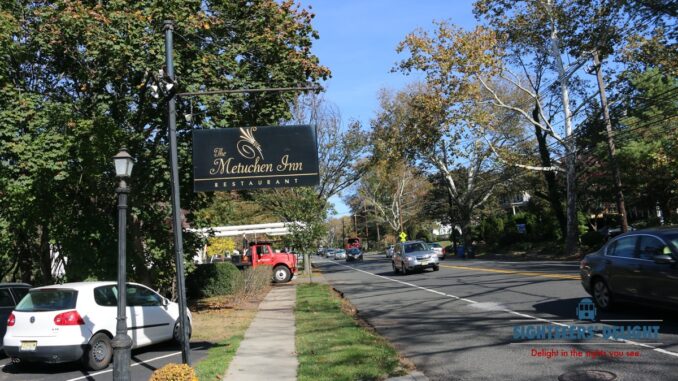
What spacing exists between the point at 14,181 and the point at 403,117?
103 feet

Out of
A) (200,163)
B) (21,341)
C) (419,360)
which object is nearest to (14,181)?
(21,341)

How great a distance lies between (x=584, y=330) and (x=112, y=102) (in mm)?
12275

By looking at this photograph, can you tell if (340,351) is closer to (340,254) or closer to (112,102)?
(112,102)

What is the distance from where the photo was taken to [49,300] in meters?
9.24

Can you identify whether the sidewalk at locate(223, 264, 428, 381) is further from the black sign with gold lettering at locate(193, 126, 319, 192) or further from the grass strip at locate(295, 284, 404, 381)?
the black sign with gold lettering at locate(193, 126, 319, 192)

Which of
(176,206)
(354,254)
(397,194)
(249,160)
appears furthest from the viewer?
(397,194)

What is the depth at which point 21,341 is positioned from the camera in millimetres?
8953

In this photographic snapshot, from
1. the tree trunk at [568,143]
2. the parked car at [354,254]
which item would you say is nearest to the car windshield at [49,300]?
the tree trunk at [568,143]

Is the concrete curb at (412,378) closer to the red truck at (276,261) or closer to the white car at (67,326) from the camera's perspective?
the white car at (67,326)

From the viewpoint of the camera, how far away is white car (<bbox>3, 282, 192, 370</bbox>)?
880 centimetres

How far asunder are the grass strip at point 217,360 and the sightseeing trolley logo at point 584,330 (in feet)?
15.5

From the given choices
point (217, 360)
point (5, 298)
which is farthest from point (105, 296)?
point (5, 298)

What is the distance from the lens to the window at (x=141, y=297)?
34.0 ft

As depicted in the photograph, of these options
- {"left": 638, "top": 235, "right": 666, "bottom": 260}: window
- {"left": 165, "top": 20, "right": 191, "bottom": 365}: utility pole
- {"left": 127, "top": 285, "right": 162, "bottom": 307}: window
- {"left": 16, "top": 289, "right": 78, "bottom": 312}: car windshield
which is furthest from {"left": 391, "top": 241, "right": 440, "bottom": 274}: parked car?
{"left": 16, "top": 289, "right": 78, "bottom": 312}: car windshield
